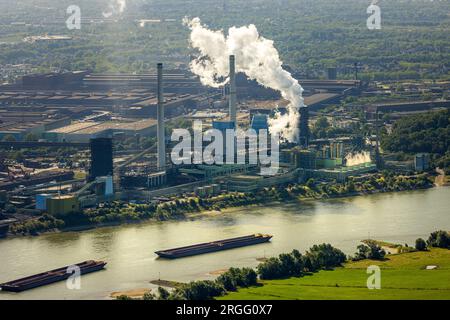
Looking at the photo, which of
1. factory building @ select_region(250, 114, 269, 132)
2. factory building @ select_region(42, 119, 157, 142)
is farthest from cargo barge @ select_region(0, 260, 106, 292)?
factory building @ select_region(42, 119, 157, 142)

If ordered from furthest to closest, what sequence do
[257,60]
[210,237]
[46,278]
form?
[257,60] → [210,237] → [46,278]

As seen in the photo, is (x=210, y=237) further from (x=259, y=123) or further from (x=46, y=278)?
(x=259, y=123)

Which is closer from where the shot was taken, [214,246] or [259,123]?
[214,246]

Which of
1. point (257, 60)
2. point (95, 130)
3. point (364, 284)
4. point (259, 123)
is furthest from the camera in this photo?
point (95, 130)

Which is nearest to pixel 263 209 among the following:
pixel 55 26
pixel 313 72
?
pixel 313 72

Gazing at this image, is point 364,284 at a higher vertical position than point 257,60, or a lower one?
lower

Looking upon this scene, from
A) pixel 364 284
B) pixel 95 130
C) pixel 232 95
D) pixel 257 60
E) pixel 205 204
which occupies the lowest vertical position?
pixel 364 284

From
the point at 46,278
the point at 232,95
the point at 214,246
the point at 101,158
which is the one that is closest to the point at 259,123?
the point at 232,95

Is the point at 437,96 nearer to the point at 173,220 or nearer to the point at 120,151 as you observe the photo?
the point at 120,151
